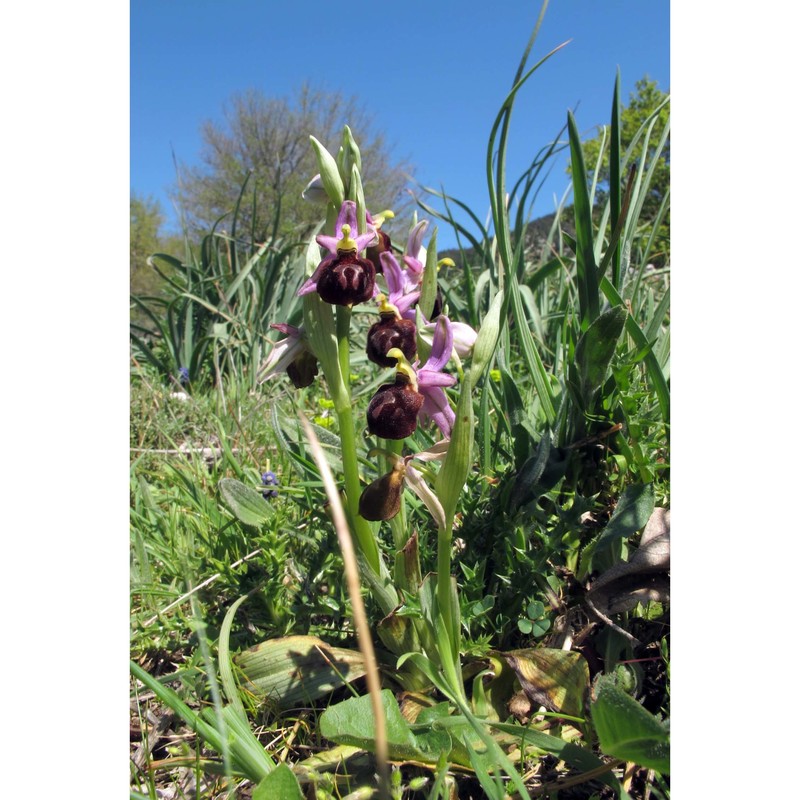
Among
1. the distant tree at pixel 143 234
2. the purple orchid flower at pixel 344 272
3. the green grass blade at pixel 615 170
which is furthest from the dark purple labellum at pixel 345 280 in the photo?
the distant tree at pixel 143 234

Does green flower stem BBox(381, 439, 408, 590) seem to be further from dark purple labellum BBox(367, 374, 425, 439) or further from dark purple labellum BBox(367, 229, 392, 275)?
dark purple labellum BBox(367, 229, 392, 275)

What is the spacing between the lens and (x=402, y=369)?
27.9 inches

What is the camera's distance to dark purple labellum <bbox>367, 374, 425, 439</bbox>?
700 mm

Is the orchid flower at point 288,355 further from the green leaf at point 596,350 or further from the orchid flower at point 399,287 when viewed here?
the green leaf at point 596,350

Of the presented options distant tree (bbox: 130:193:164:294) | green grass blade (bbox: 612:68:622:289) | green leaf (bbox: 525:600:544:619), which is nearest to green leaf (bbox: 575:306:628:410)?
green grass blade (bbox: 612:68:622:289)

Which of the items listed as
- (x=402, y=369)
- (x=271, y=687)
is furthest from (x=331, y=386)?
(x=271, y=687)

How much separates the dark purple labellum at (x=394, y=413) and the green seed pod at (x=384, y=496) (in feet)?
0.12

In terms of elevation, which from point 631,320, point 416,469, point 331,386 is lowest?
point 416,469

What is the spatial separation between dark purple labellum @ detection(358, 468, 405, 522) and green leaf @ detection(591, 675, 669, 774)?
27 centimetres

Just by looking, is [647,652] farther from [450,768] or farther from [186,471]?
[186,471]

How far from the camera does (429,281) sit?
804 mm

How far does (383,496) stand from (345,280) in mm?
251
